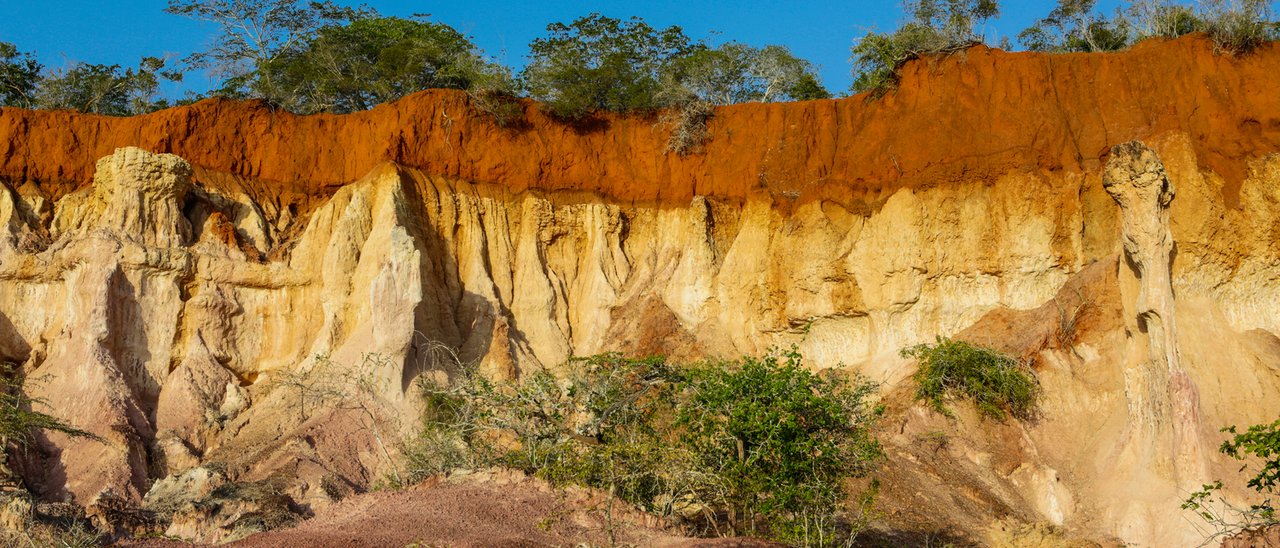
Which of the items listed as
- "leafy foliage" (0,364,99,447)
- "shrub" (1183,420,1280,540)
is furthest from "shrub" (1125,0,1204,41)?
"leafy foliage" (0,364,99,447)

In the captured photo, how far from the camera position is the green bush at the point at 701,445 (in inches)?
621

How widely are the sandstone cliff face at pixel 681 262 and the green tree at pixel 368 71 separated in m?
1.71

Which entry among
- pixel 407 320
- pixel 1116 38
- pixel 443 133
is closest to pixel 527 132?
pixel 443 133

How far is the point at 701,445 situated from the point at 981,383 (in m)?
8.88

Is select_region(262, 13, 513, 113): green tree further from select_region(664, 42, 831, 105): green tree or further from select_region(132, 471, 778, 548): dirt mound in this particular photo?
select_region(132, 471, 778, 548): dirt mound

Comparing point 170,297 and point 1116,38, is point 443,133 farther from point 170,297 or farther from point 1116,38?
point 1116,38

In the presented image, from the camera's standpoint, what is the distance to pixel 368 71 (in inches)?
1323

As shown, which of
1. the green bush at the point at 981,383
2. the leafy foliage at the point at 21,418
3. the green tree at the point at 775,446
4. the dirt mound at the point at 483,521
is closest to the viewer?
the dirt mound at the point at 483,521

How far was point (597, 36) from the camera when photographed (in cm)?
3397

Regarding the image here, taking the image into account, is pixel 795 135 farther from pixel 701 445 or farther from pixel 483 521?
pixel 483 521

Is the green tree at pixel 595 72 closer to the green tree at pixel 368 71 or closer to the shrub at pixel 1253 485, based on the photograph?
the green tree at pixel 368 71

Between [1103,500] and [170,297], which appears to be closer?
[1103,500]

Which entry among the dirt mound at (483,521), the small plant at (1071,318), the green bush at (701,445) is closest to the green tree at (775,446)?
the green bush at (701,445)

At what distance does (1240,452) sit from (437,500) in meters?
13.0
